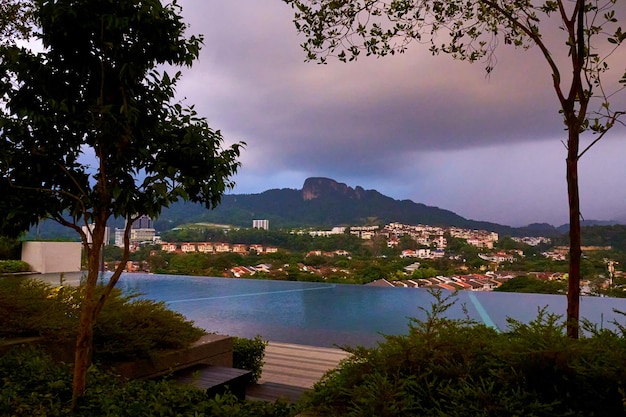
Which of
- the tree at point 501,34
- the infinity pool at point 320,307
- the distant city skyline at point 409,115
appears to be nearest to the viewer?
the tree at point 501,34

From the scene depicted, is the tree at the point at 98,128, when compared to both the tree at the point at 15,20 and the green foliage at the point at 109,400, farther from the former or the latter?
the tree at the point at 15,20

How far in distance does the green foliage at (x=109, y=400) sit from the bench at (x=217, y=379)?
0.44 m

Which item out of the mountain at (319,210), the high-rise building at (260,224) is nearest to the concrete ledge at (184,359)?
the high-rise building at (260,224)

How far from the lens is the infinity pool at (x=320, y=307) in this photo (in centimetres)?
720

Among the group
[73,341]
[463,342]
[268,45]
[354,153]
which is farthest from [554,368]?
[354,153]

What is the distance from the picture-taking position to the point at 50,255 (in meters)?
11.1

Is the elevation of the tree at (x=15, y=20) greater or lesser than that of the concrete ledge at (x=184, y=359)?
greater

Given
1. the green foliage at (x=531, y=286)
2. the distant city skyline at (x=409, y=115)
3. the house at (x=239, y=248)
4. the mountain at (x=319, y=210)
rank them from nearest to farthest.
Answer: the distant city skyline at (x=409, y=115)
the green foliage at (x=531, y=286)
the house at (x=239, y=248)
the mountain at (x=319, y=210)

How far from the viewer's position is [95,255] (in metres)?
2.23

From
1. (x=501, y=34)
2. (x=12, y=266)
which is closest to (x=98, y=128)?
(x=501, y=34)

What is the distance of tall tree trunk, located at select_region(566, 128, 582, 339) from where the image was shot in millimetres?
2367

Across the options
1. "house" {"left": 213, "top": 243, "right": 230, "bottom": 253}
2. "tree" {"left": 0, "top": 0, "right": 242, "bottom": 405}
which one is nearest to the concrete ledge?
"tree" {"left": 0, "top": 0, "right": 242, "bottom": 405}

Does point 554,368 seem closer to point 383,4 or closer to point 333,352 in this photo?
point 383,4

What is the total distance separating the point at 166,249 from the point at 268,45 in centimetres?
837
